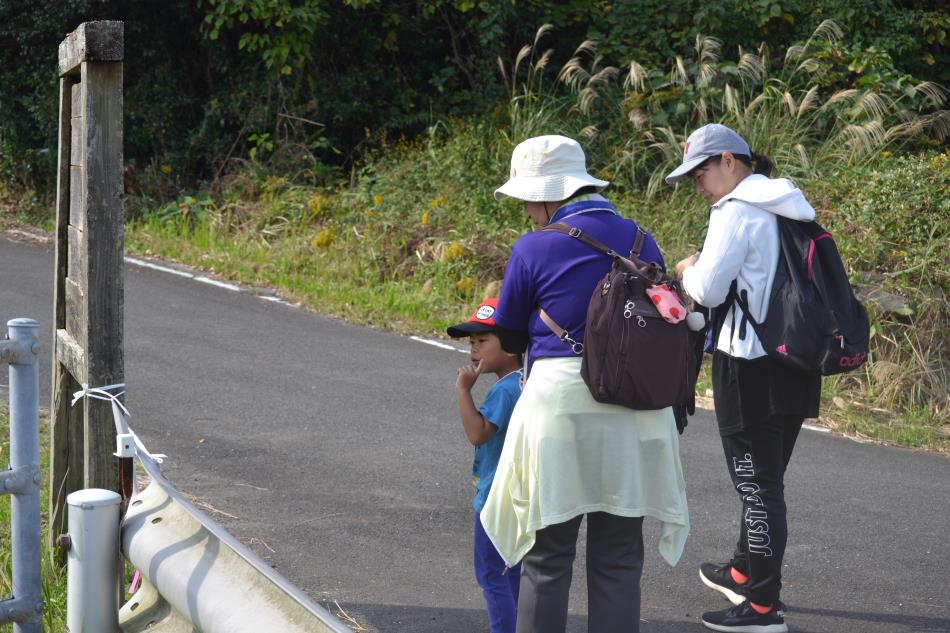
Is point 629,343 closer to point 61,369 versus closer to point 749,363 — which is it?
point 749,363

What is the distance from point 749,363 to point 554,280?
1246mm

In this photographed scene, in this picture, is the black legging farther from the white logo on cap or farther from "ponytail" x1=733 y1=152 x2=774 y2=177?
the white logo on cap

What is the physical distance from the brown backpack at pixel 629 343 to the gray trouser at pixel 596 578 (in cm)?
44

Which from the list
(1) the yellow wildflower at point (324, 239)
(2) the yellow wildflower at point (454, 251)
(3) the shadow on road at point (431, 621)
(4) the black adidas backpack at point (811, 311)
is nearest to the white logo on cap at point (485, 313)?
(4) the black adidas backpack at point (811, 311)

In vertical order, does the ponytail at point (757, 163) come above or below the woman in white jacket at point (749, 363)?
above

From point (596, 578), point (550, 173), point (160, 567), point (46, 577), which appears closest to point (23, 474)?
point (160, 567)

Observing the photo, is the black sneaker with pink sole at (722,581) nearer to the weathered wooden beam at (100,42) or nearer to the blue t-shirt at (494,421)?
the blue t-shirt at (494,421)

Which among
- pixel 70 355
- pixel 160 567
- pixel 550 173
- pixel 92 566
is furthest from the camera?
pixel 70 355

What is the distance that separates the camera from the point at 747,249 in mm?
4508

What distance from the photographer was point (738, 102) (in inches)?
531

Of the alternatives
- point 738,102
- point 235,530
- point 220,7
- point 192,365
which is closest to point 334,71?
point 220,7

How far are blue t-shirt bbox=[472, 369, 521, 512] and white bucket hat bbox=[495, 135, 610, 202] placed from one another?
69 centimetres

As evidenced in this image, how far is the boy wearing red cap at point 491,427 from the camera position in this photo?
4020 mm

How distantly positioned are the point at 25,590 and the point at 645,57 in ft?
42.2
